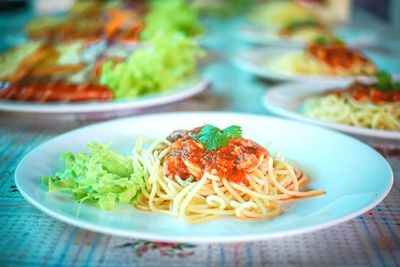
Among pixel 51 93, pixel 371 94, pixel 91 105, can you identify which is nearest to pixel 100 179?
pixel 91 105

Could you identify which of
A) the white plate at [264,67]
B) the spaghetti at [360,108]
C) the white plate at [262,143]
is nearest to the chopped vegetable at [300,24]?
the white plate at [264,67]

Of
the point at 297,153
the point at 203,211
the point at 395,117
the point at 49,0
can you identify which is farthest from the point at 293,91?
the point at 49,0

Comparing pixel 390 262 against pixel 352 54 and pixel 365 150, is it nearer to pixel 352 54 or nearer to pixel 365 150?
pixel 365 150

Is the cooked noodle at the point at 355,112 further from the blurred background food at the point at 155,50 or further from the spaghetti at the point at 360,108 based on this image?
the blurred background food at the point at 155,50

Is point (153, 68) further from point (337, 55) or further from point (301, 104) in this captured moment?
point (337, 55)

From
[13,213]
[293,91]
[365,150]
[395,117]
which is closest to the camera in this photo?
[13,213]

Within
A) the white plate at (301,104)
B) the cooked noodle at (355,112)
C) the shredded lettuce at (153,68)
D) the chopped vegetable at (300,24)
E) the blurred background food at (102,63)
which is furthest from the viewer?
the chopped vegetable at (300,24)
